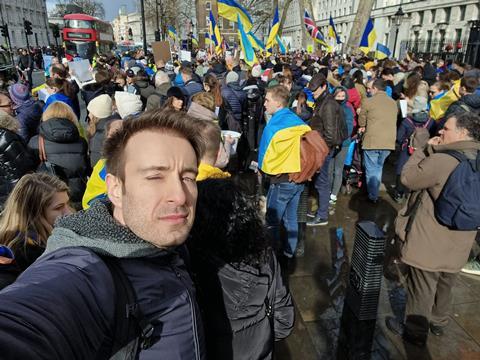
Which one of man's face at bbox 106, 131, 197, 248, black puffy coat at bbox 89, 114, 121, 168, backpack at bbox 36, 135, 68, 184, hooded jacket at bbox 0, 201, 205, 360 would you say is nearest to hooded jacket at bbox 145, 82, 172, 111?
black puffy coat at bbox 89, 114, 121, 168

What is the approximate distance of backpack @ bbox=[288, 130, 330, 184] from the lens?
12.0ft

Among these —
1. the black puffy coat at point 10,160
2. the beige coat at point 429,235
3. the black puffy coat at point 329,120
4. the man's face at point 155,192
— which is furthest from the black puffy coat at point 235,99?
the man's face at point 155,192

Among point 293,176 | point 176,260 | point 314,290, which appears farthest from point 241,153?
point 176,260

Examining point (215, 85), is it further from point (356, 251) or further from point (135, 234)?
point (135, 234)

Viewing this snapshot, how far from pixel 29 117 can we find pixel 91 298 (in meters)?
5.24

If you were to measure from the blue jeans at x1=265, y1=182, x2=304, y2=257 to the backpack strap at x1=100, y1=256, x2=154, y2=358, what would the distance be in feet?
9.27

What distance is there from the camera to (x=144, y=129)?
3.99 ft

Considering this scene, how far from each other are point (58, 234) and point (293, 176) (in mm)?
2903

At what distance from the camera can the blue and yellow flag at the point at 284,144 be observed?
361cm

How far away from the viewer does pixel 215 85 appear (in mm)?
6211

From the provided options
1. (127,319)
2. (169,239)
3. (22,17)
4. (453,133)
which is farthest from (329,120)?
(22,17)

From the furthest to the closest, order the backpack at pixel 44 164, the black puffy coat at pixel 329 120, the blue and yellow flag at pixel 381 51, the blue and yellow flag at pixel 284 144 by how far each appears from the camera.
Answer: the blue and yellow flag at pixel 381 51
the black puffy coat at pixel 329 120
the backpack at pixel 44 164
the blue and yellow flag at pixel 284 144

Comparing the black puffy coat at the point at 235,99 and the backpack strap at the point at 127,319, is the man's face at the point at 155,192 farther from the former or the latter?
the black puffy coat at the point at 235,99

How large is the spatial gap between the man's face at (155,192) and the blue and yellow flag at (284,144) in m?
2.51
